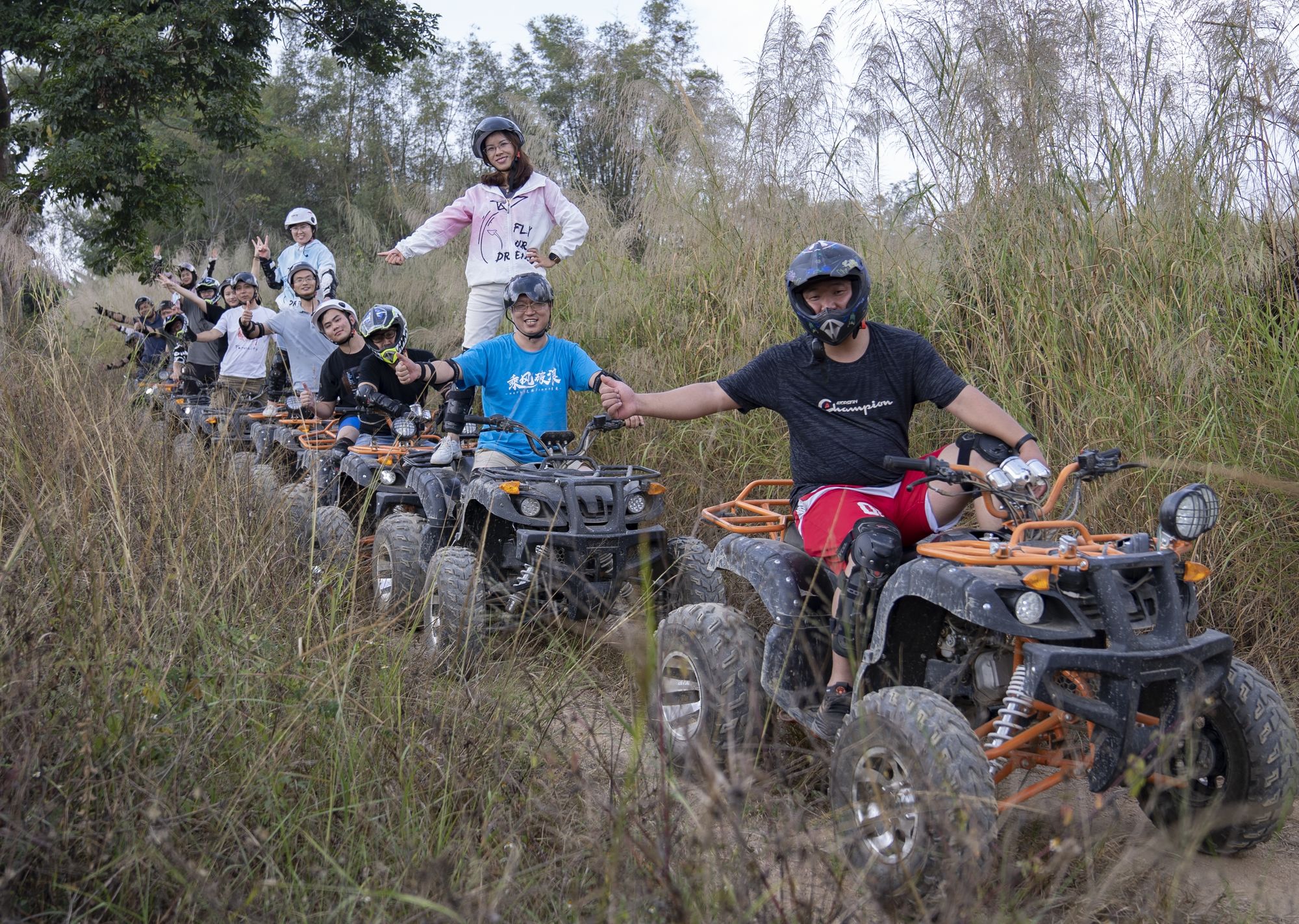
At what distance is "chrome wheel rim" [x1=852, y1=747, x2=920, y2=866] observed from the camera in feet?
9.16

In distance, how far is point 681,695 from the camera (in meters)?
4.02

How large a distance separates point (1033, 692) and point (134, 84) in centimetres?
1489

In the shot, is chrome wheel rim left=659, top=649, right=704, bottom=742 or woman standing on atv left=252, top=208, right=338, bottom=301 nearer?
chrome wheel rim left=659, top=649, right=704, bottom=742

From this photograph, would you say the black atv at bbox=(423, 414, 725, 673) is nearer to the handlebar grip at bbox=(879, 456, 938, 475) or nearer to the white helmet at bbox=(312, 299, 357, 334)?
the handlebar grip at bbox=(879, 456, 938, 475)

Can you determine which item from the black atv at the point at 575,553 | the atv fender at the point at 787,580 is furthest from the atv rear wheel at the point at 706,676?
the black atv at the point at 575,553

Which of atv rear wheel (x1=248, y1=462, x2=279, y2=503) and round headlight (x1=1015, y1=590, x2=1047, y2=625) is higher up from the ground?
round headlight (x1=1015, y1=590, x2=1047, y2=625)

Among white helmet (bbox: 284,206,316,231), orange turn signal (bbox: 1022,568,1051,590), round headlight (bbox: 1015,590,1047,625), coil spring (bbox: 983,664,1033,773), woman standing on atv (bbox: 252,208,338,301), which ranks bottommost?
coil spring (bbox: 983,664,1033,773)

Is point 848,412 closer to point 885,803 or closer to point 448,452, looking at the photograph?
point 885,803

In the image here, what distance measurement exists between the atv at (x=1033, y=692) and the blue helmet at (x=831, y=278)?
70cm

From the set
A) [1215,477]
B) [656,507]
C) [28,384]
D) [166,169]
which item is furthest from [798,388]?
[166,169]

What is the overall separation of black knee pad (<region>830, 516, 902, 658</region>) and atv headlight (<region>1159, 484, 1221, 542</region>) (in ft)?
2.48

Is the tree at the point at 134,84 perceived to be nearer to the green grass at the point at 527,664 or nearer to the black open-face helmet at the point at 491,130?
the black open-face helmet at the point at 491,130

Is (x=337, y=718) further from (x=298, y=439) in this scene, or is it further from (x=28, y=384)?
(x=298, y=439)

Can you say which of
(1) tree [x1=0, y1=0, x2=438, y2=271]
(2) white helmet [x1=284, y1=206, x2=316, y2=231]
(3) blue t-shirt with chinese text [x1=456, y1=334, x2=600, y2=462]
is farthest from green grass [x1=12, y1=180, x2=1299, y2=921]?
(1) tree [x1=0, y1=0, x2=438, y2=271]
